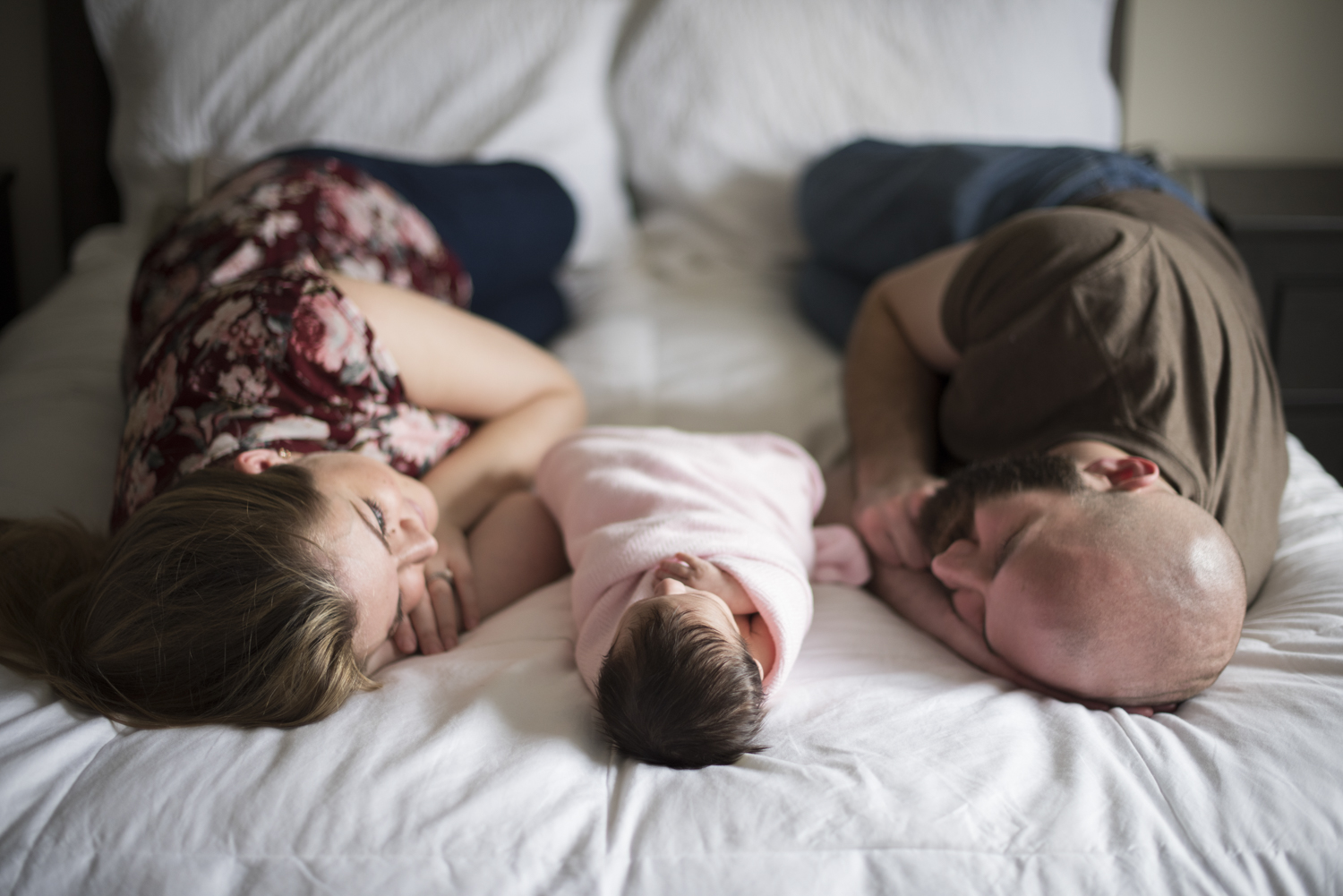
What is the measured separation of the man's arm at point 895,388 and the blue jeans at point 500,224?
0.56m

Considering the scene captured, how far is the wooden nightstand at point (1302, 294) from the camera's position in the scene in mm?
1587

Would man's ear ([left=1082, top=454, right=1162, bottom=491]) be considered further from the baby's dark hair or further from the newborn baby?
the baby's dark hair

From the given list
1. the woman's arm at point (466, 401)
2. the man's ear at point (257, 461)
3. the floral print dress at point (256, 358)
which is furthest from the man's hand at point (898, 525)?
the man's ear at point (257, 461)

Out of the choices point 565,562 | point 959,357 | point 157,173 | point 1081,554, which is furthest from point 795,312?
point 157,173

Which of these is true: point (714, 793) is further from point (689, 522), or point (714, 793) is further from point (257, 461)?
point (257, 461)

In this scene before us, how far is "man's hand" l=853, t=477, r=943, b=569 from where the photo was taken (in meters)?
0.92

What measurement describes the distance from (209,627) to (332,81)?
4.13 feet

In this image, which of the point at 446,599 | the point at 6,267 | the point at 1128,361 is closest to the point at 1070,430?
the point at 1128,361

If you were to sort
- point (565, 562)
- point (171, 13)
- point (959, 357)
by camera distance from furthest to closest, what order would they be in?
1. point (171, 13)
2. point (959, 357)
3. point (565, 562)

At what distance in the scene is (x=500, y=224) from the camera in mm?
1439

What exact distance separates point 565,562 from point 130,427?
0.46 meters

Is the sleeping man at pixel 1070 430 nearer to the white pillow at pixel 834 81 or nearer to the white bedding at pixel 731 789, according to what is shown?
the white bedding at pixel 731 789

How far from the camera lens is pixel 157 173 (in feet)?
5.27

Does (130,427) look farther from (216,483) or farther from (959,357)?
(959,357)
